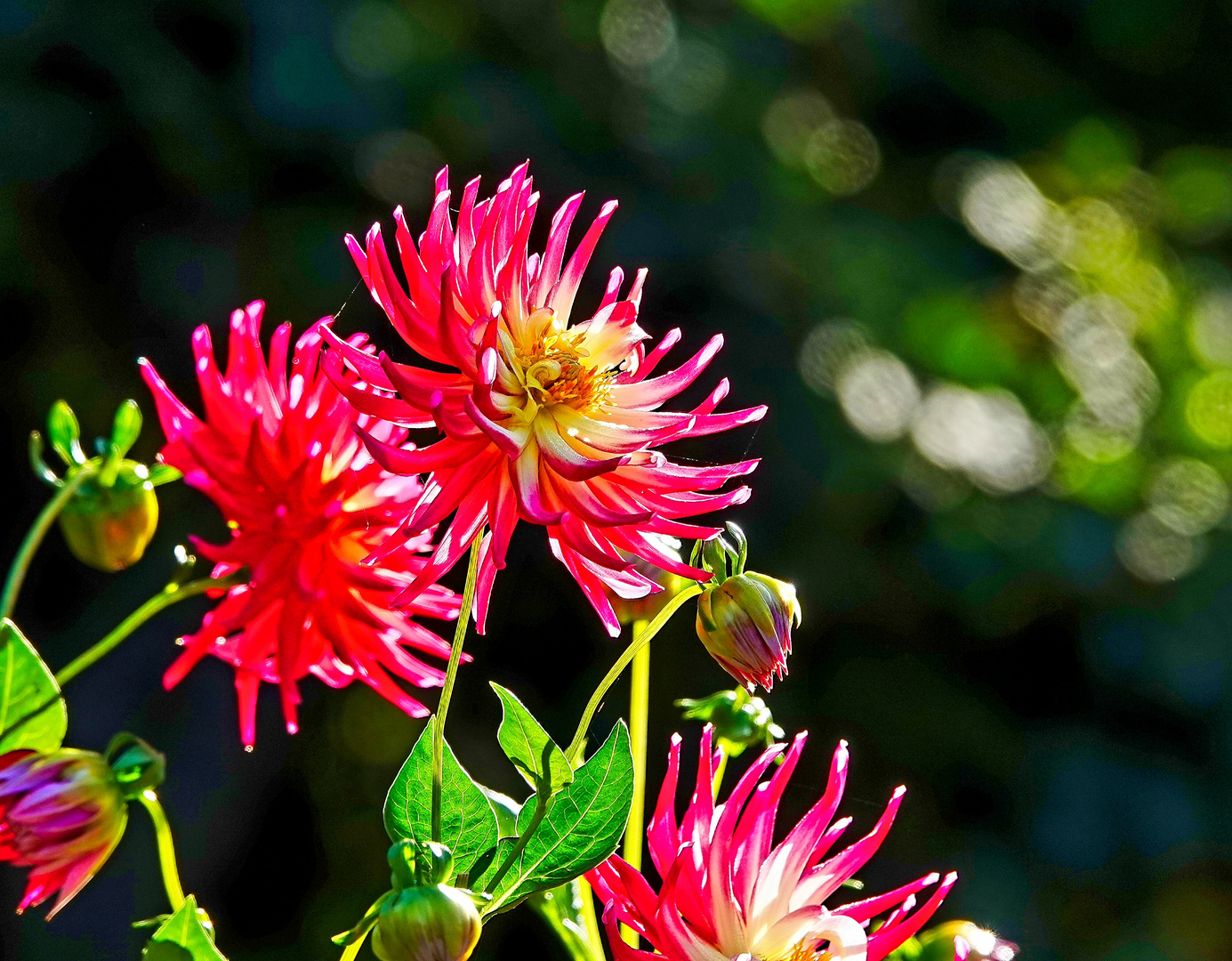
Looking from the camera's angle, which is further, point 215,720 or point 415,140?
point 415,140

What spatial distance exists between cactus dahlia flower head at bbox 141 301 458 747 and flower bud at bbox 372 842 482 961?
3.7 inches

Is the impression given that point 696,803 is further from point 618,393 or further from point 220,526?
point 220,526

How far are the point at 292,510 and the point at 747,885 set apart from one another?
185mm

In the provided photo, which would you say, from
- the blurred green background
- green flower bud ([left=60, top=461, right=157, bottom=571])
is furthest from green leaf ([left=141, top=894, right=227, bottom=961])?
the blurred green background

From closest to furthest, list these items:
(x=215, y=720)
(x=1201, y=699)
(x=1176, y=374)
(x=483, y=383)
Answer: (x=483, y=383) < (x=215, y=720) < (x=1201, y=699) < (x=1176, y=374)

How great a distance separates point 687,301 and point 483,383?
Answer: 97 cm

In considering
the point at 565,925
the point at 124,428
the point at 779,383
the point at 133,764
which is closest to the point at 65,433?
the point at 124,428

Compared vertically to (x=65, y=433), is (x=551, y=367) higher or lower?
higher

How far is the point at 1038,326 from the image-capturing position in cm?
138

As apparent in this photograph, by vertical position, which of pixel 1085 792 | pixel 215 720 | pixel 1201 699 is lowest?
pixel 215 720

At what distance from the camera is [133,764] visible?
35 centimetres

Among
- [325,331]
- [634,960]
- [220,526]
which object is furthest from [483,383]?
[220,526]

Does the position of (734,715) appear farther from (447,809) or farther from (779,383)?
(779,383)

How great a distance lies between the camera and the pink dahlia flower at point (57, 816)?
334 millimetres
